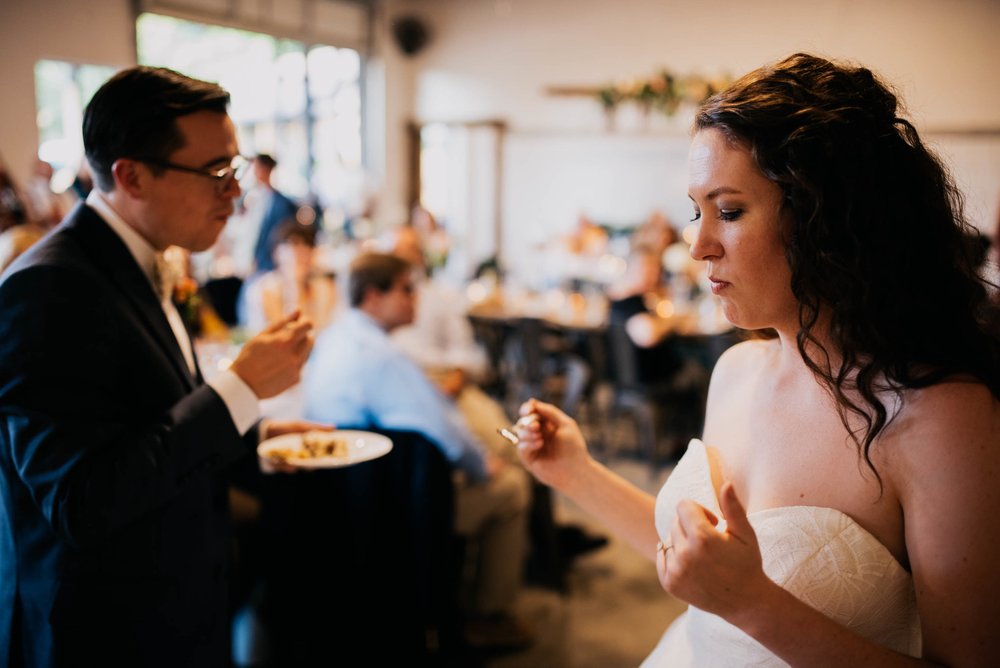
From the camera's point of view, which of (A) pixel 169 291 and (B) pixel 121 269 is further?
(A) pixel 169 291

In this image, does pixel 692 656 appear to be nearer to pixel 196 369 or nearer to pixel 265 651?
pixel 196 369

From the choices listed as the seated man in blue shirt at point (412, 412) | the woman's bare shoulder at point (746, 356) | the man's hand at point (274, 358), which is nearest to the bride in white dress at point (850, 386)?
the woman's bare shoulder at point (746, 356)

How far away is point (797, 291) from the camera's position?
106 cm

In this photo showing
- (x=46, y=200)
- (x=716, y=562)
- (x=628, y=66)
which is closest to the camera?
(x=716, y=562)

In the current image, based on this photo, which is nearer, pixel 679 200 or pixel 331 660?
pixel 331 660

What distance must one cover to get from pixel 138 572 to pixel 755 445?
3.46 ft

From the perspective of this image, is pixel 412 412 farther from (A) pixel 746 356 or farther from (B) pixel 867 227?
(B) pixel 867 227

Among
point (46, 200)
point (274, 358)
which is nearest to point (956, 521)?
point (274, 358)

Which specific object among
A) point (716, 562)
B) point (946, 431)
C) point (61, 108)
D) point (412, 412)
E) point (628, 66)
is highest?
point (628, 66)

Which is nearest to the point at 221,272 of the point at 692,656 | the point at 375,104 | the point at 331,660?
the point at 375,104

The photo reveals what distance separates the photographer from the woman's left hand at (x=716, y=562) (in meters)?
0.91

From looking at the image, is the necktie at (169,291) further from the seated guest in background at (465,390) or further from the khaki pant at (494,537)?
the khaki pant at (494,537)

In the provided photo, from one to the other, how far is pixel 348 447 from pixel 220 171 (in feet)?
2.31

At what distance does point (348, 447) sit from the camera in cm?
189
